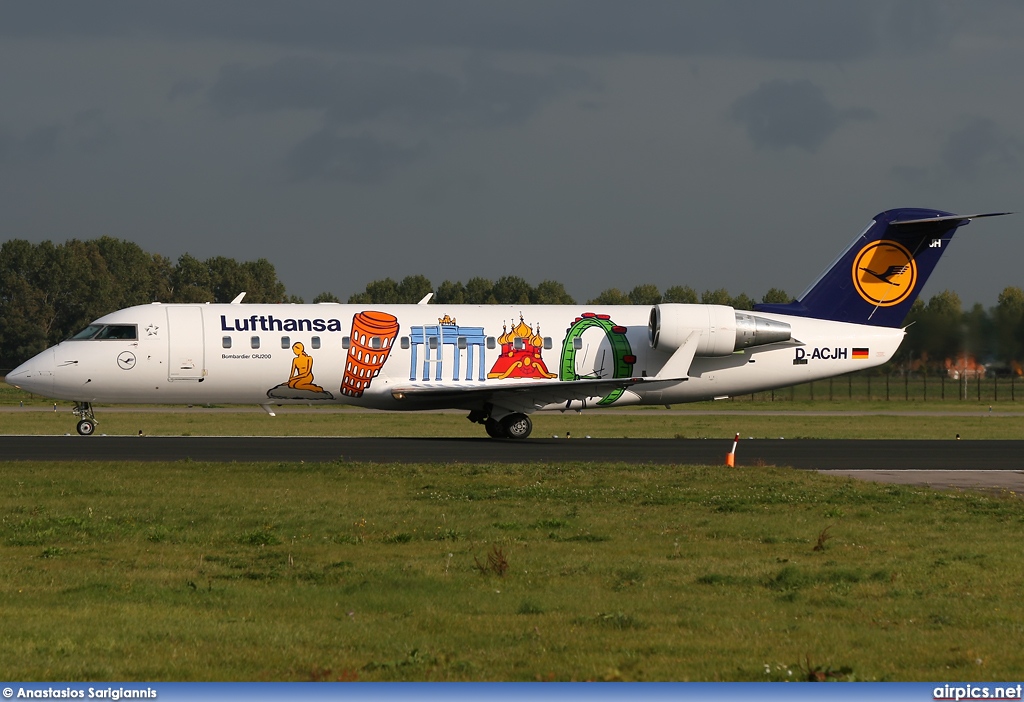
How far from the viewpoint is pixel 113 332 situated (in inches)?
1314

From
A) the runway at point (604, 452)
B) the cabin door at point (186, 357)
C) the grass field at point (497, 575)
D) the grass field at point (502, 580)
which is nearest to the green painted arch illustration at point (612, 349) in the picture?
the runway at point (604, 452)

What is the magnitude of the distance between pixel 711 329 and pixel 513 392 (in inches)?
241

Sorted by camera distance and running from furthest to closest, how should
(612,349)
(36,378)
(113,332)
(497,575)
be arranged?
(612,349), (113,332), (36,378), (497,575)

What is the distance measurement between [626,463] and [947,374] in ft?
104

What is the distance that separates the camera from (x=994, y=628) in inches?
402

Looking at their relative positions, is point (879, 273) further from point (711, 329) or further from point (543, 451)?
point (543, 451)

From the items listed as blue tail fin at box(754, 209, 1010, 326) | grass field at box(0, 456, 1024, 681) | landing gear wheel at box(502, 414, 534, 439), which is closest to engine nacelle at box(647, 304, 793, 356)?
blue tail fin at box(754, 209, 1010, 326)

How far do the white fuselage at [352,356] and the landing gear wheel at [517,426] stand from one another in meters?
1.03

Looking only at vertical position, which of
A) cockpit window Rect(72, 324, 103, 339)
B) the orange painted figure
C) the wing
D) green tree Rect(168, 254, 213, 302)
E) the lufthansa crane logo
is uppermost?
green tree Rect(168, 254, 213, 302)

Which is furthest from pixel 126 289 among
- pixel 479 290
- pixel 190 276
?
pixel 479 290

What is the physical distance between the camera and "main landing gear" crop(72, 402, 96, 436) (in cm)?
3406

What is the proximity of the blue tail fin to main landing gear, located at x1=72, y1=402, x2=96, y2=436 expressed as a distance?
21039mm

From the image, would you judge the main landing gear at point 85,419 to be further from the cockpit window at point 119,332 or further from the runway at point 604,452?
the cockpit window at point 119,332

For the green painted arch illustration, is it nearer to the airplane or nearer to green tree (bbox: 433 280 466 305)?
the airplane
